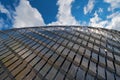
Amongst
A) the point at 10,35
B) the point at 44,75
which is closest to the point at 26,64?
the point at 44,75

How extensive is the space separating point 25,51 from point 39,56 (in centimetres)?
183

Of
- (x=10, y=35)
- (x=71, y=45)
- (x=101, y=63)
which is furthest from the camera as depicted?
(x=10, y=35)

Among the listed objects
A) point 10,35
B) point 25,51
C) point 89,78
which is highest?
point 89,78

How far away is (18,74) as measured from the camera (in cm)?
1077

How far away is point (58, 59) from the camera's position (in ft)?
42.1

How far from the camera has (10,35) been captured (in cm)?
2108

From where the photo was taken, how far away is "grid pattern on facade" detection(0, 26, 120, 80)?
10602 millimetres

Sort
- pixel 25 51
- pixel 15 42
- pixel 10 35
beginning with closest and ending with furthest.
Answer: pixel 25 51, pixel 15 42, pixel 10 35

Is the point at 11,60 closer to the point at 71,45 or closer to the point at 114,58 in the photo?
the point at 71,45

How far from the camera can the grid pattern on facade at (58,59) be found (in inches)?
417

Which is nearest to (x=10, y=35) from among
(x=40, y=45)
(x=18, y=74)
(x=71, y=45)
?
(x=40, y=45)

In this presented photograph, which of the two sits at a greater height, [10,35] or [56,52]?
[56,52]

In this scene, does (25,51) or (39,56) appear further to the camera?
(25,51)

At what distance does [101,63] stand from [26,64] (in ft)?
15.3
